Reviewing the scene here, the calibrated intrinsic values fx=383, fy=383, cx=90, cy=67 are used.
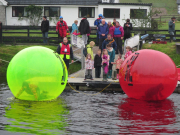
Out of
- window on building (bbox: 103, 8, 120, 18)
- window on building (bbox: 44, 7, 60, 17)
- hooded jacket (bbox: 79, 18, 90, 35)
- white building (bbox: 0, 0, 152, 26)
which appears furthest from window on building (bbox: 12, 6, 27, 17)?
hooded jacket (bbox: 79, 18, 90, 35)

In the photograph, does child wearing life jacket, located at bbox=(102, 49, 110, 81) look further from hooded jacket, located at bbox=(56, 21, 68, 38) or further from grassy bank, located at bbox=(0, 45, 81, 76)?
hooded jacket, located at bbox=(56, 21, 68, 38)

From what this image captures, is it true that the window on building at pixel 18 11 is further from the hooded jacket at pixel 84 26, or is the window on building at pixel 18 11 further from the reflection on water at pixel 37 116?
the reflection on water at pixel 37 116

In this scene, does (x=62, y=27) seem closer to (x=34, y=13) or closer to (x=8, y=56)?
(x=8, y=56)

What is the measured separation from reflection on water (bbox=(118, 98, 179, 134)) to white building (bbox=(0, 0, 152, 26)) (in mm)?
27333

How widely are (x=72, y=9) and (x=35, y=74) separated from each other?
29650 mm

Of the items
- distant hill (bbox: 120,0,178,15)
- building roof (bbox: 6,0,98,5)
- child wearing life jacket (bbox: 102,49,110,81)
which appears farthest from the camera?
distant hill (bbox: 120,0,178,15)

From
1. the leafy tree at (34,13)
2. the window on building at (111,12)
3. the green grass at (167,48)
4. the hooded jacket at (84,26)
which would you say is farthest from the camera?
the window on building at (111,12)

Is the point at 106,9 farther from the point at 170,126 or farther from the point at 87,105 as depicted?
the point at 170,126

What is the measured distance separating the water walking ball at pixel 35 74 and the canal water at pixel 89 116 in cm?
34

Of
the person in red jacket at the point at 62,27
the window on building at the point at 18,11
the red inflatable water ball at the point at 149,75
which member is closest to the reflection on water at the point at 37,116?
the red inflatable water ball at the point at 149,75

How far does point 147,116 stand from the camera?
10523 mm

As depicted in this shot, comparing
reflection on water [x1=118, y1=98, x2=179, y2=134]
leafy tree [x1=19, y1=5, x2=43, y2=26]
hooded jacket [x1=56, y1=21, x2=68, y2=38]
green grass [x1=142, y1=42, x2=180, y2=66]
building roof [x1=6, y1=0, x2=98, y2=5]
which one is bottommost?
reflection on water [x1=118, y1=98, x2=179, y2=134]

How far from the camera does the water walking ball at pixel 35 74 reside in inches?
458

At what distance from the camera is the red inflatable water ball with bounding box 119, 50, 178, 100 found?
12.3 metres
